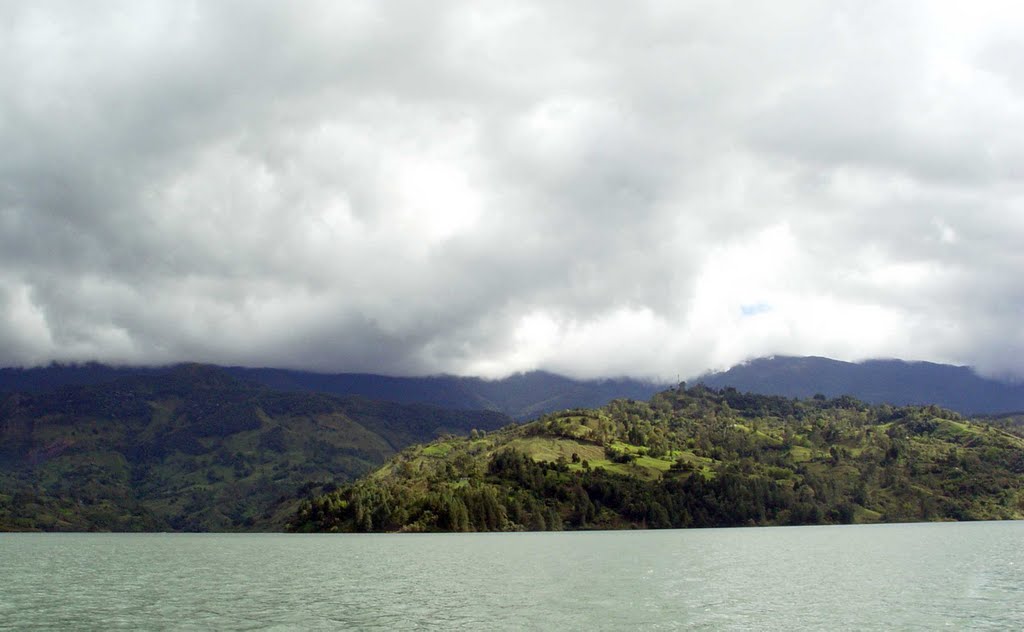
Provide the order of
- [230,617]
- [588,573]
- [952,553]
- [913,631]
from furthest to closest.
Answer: [952,553], [588,573], [230,617], [913,631]

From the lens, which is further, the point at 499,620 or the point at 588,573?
the point at 588,573

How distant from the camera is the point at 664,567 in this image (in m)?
156

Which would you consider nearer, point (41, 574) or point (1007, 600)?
point (1007, 600)

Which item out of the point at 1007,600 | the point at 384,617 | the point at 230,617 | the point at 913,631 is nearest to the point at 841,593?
the point at 1007,600

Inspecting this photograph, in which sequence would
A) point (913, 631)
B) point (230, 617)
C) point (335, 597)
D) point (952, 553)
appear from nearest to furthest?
point (913, 631)
point (230, 617)
point (335, 597)
point (952, 553)

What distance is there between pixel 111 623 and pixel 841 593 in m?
90.0

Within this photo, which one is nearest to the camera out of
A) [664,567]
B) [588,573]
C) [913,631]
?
[913,631]

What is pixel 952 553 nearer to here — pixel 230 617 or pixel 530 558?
pixel 530 558

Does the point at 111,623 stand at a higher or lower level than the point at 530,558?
higher

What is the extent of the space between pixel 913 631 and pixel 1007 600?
1179 inches

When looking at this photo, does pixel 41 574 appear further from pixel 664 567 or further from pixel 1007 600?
Result: pixel 1007 600

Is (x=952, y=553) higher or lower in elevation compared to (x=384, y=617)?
lower

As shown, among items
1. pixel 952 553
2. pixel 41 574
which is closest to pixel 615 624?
pixel 41 574

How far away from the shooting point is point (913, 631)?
3009 inches
